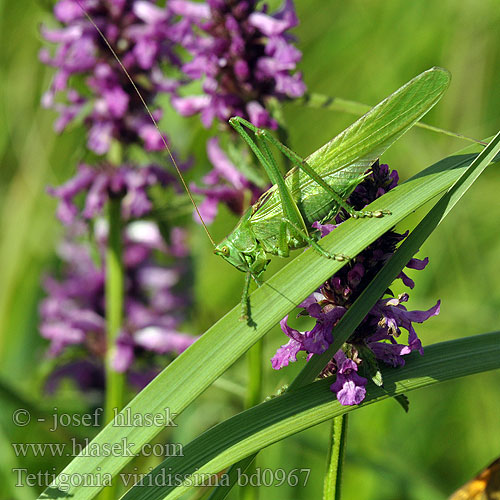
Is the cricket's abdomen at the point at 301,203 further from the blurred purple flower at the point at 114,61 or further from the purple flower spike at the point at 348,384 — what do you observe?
the blurred purple flower at the point at 114,61

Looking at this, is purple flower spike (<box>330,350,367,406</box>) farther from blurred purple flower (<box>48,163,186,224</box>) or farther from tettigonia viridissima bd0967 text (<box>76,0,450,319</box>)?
blurred purple flower (<box>48,163,186,224</box>)

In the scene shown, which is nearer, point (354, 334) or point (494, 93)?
point (354, 334)

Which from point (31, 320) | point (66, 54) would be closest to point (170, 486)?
point (66, 54)

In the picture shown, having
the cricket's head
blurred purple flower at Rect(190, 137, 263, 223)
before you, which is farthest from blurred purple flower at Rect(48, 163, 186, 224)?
the cricket's head

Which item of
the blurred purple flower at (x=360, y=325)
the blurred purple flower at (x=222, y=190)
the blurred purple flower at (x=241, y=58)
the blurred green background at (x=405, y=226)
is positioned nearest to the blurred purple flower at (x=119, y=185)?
the blurred green background at (x=405, y=226)

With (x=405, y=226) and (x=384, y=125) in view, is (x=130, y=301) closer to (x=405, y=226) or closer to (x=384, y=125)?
(x=405, y=226)

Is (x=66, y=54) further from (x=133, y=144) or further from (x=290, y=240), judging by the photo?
(x=290, y=240)
